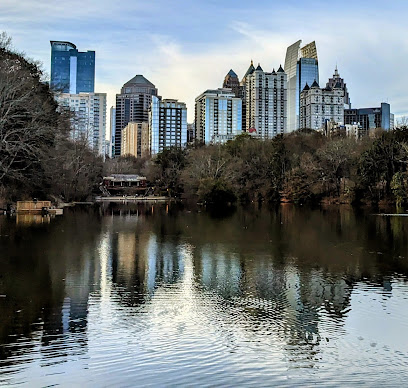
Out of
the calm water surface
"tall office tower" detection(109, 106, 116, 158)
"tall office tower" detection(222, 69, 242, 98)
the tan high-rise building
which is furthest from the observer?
"tall office tower" detection(109, 106, 116, 158)

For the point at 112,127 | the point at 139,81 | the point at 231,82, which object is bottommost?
the point at 112,127

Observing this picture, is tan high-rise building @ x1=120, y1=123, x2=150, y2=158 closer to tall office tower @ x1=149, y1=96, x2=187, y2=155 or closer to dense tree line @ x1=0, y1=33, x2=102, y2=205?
tall office tower @ x1=149, y1=96, x2=187, y2=155

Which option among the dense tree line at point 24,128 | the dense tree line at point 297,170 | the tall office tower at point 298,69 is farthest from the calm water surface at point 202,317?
the tall office tower at point 298,69

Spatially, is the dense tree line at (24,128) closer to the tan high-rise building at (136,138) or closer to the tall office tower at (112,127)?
the tan high-rise building at (136,138)

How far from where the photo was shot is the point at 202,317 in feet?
24.3

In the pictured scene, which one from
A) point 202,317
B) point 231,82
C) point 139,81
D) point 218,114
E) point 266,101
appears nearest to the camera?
point 202,317

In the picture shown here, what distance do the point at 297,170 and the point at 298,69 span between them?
5164 inches

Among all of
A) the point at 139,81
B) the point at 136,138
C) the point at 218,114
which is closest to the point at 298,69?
the point at 139,81

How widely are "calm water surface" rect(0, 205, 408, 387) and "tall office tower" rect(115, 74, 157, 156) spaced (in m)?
162

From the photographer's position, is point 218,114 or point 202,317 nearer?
point 202,317

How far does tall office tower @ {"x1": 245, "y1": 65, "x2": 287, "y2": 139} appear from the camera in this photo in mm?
139125

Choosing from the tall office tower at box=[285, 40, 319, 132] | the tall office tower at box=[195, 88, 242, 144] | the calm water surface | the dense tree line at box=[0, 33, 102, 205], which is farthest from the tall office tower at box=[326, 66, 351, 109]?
the calm water surface

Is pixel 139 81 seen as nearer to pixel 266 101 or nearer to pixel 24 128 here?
pixel 266 101

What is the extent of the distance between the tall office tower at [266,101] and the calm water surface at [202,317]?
127595 mm
